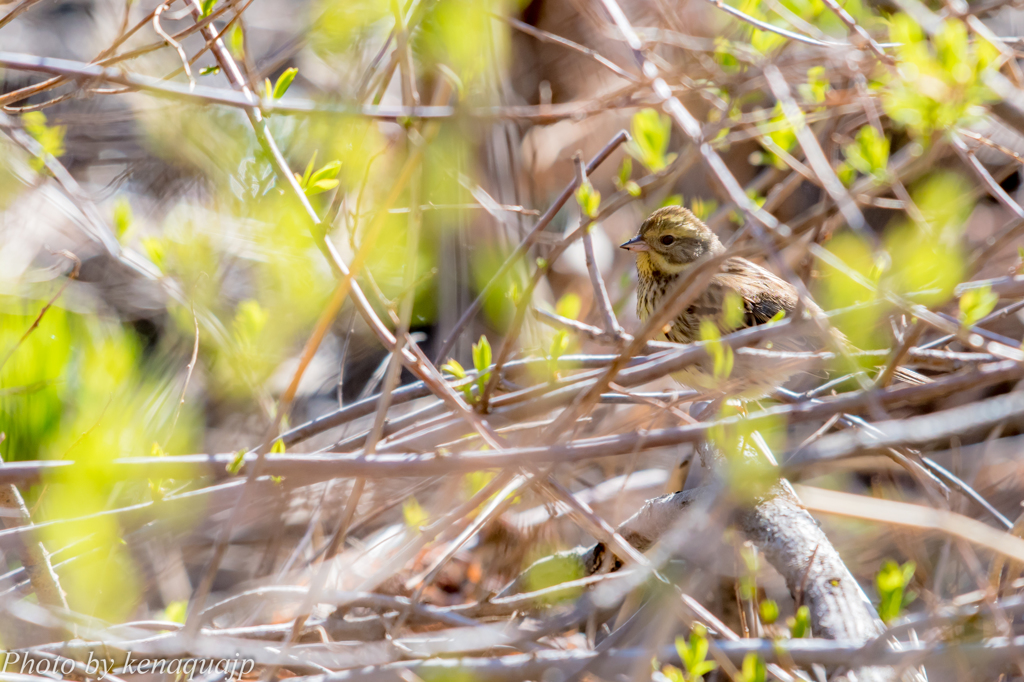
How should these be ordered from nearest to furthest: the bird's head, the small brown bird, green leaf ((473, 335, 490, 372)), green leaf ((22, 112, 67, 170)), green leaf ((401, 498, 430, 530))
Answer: green leaf ((401, 498, 430, 530))
green leaf ((473, 335, 490, 372))
green leaf ((22, 112, 67, 170))
the small brown bird
the bird's head

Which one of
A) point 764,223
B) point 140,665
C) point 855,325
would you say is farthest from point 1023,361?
point 140,665

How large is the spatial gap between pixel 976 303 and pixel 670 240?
93.0 inches

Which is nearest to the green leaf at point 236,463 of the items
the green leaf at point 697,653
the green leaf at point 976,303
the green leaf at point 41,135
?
the green leaf at point 697,653

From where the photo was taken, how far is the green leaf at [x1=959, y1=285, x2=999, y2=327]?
1958mm

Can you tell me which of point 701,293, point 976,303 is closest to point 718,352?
point 976,303

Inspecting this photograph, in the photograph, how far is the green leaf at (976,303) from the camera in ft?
6.42

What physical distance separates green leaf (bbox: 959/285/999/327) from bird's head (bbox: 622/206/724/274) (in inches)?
88.6

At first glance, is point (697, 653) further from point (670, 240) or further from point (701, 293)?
point (670, 240)

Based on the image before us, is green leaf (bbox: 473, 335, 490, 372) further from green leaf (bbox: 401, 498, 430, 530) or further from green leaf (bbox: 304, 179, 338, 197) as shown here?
green leaf (bbox: 304, 179, 338, 197)

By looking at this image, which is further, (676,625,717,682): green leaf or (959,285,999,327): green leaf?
(959,285,999,327): green leaf

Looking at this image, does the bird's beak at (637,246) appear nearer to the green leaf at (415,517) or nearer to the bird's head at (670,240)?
the bird's head at (670,240)

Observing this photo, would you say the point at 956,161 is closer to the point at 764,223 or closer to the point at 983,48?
the point at 983,48

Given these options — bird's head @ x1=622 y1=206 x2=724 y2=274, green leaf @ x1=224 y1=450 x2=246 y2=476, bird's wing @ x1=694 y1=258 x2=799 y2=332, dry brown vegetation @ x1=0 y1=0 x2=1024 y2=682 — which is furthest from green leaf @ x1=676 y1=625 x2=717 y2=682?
bird's head @ x1=622 y1=206 x2=724 y2=274

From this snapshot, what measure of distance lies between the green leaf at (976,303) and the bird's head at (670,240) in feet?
7.39
